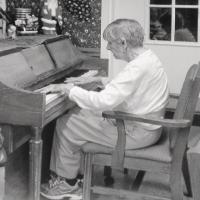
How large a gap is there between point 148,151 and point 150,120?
0.75 ft

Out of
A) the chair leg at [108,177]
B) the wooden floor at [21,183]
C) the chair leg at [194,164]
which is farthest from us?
the chair leg at [108,177]

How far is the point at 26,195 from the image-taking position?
10.9ft

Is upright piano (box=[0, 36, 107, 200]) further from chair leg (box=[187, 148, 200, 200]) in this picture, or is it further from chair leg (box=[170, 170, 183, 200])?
chair leg (box=[187, 148, 200, 200])

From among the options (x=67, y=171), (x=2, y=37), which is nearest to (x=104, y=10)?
(x=2, y=37)

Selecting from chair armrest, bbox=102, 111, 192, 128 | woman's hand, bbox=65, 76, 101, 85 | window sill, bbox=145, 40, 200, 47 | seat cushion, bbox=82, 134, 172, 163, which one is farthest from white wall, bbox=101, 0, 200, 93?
chair armrest, bbox=102, 111, 192, 128

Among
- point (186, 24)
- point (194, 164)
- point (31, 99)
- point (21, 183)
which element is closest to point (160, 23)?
point (186, 24)

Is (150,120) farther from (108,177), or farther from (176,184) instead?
(108,177)

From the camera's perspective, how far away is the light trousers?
3.02m

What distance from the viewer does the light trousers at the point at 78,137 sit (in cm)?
302

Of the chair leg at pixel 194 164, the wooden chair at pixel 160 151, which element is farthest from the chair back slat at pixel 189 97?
the chair leg at pixel 194 164

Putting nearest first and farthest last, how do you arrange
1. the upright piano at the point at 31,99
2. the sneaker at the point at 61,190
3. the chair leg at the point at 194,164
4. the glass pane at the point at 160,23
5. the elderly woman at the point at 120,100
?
the chair leg at the point at 194,164, the upright piano at the point at 31,99, the elderly woman at the point at 120,100, the sneaker at the point at 61,190, the glass pane at the point at 160,23

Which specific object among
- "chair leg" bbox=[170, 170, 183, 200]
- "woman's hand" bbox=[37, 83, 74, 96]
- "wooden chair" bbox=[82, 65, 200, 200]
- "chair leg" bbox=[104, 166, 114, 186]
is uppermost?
"woman's hand" bbox=[37, 83, 74, 96]

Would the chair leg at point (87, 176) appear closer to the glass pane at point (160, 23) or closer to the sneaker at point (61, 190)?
the sneaker at point (61, 190)

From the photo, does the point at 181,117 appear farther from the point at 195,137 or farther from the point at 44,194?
the point at 44,194
